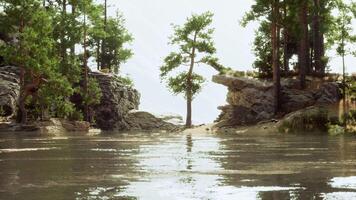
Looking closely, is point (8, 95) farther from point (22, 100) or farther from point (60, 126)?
point (60, 126)

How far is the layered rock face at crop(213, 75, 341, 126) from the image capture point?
40875mm

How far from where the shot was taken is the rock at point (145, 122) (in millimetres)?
55812

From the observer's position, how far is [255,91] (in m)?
43.3

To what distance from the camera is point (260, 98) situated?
4303 centimetres

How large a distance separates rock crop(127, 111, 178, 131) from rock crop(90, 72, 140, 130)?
549mm

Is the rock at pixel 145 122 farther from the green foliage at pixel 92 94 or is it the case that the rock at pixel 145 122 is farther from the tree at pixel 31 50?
the tree at pixel 31 50

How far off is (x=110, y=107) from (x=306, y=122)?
2673 cm

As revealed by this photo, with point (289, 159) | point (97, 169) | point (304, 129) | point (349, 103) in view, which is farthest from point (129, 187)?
point (349, 103)

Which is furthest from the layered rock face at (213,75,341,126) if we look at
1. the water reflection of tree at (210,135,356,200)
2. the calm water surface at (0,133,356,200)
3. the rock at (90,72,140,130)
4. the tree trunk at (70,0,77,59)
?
the calm water surface at (0,133,356,200)

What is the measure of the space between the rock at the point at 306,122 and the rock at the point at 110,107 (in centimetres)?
2456

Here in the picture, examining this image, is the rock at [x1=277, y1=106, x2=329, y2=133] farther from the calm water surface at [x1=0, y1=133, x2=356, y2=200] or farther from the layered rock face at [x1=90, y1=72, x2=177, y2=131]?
the layered rock face at [x1=90, y1=72, x2=177, y2=131]

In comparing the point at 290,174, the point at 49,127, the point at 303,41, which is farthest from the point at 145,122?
the point at 290,174

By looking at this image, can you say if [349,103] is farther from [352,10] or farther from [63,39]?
[63,39]

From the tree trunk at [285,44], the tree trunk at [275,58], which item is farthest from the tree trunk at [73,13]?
the tree trunk at [285,44]
